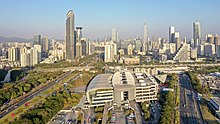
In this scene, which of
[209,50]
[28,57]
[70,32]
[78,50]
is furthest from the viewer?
[209,50]

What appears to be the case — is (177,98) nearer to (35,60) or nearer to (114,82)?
(114,82)

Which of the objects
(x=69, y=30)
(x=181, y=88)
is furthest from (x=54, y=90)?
(x=69, y=30)

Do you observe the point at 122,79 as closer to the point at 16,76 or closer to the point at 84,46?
the point at 16,76

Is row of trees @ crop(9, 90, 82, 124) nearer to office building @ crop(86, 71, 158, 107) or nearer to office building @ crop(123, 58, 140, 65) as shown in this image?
office building @ crop(86, 71, 158, 107)

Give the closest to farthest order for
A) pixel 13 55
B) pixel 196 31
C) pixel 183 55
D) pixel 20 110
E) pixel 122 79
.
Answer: pixel 20 110 → pixel 122 79 → pixel 13 55 → pixel 183 55 → pixel 196 31

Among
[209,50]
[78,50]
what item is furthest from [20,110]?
[209,50]

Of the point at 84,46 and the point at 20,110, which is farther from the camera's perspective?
the point at 84,46

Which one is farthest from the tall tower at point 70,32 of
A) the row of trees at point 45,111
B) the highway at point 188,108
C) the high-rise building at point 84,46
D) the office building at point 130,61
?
the row of trees at point 45,111

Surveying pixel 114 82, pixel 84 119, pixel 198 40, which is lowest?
pixel 84 119

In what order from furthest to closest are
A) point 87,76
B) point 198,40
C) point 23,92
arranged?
point 198,40 < point 87,76 < point 23,92
